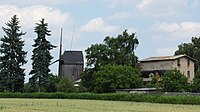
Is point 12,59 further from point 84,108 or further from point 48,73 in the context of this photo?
point 84,108

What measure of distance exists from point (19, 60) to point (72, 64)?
136 ft

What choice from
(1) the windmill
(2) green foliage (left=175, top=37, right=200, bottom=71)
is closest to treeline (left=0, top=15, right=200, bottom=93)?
(2) green foliage (left=175, top=37, right=200, bottom=71)

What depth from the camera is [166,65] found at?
96.8 meters

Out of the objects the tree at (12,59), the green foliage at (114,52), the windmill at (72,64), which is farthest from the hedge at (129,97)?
the windmill at (72,64)

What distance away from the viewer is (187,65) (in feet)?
319

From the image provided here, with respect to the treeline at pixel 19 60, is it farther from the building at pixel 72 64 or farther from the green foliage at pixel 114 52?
the building at pixel 72 64

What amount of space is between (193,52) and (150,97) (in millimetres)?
52974

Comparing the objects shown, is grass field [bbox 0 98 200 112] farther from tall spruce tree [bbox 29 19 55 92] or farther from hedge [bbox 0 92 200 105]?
tall spruce tree [bbox 29 19 55 92]

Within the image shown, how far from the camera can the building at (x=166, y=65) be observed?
9562 centimetres

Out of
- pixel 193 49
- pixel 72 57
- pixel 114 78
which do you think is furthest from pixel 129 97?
Result: pixel 72 57

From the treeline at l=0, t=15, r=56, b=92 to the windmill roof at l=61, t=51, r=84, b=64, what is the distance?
126 feet

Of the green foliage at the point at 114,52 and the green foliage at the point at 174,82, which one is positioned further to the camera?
the green foliage at the point at 114,52

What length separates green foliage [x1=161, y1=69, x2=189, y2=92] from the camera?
78.0 m

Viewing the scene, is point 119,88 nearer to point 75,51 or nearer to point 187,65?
point 187,65
